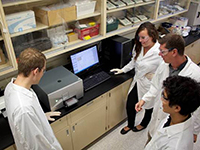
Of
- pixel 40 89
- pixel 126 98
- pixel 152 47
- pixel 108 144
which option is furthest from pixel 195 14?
pixel 40 89

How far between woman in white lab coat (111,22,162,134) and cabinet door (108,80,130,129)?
0.28 feet

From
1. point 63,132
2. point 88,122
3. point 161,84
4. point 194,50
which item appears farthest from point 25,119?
point 194,50

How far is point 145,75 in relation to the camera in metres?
2.11

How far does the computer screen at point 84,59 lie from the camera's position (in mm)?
2102

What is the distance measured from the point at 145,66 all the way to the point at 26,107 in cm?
140

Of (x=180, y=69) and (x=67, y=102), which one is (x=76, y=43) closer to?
(x=67, y=102)

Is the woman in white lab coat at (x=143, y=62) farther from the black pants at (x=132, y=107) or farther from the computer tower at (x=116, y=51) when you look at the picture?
the computer tower at (x=116, y=51)

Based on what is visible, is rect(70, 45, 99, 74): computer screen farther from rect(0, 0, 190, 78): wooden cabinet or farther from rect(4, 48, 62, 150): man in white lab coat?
rect(4, 48, 62, 150): man in white lab coat

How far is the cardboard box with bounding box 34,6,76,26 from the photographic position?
5.51 ft

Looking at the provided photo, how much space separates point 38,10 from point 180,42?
138 cm

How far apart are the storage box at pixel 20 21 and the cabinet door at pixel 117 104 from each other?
1162mm

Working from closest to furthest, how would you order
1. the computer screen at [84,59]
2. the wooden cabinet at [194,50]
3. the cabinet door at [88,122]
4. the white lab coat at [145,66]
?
the cabinet door at [88,122], the white lab coat at [145,66], the computer screen at [84,59], the wooden cabinet at [194,50]

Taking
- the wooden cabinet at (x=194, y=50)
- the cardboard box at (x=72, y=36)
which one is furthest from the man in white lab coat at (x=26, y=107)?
the wooden cabinet at (x=194, y=50)

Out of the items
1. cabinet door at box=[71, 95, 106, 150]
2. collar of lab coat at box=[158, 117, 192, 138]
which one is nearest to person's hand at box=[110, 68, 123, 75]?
cabinet door at box=[71, 95, 106, 150]
